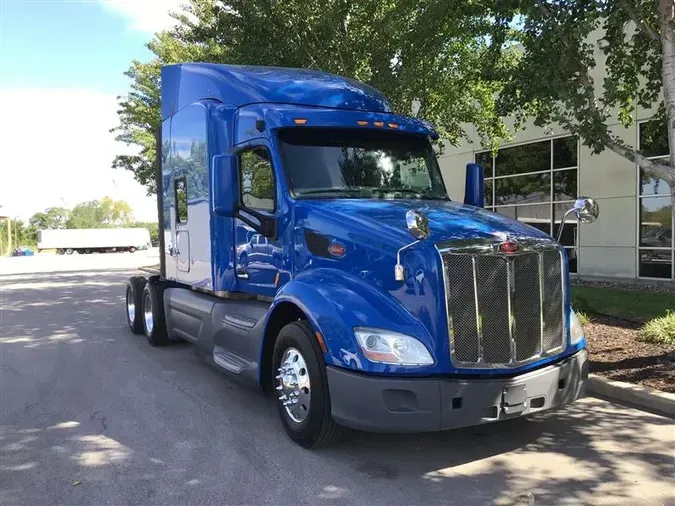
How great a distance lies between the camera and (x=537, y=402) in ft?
13.6

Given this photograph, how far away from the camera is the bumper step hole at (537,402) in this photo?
4.10 meters

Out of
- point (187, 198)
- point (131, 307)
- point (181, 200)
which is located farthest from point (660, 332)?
point (131, 307)

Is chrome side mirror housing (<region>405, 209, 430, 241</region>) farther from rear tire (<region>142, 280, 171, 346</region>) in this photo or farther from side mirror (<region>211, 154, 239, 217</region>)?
rear tire (<region>142, 280, 171, 346</region>)

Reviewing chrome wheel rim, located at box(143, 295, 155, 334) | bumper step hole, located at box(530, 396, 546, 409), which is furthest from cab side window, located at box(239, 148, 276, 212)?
Result: chrome wheel rim, located at box(143, 295, 155, 334)

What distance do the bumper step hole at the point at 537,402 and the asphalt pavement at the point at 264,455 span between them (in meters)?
0.44

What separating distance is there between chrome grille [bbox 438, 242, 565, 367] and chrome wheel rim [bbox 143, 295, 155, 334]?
583cm

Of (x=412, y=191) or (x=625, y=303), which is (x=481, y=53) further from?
(x=412, y=191)

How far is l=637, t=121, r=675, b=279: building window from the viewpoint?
1362 centimetres

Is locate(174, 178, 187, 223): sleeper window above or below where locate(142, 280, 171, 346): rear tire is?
above

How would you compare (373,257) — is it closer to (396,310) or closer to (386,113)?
(396,310)

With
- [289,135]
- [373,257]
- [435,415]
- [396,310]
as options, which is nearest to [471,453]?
[435,415]

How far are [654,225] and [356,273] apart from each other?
483 inches

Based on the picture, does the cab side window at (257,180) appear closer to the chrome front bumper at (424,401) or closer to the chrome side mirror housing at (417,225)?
the chrome side mirror housing at (417,225)

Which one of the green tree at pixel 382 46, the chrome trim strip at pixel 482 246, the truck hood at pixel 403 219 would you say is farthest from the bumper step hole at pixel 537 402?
the green tree at pixel 382 46
